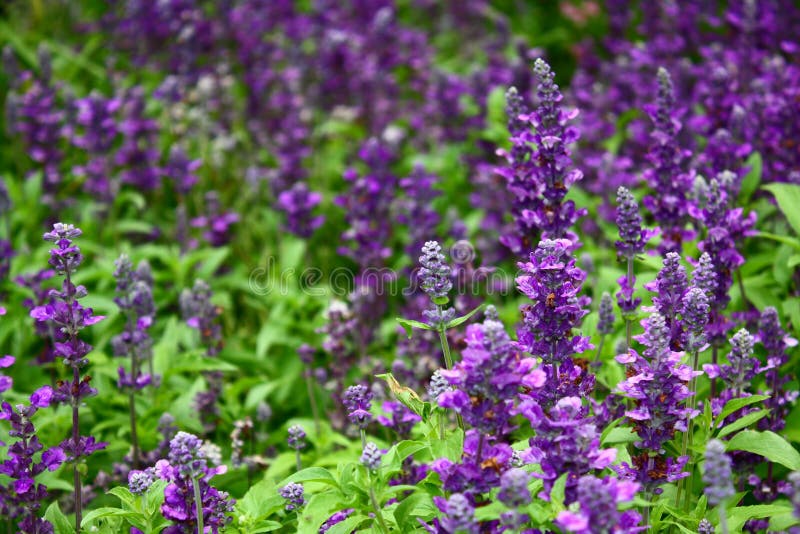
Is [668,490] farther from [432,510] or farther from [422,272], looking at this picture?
[422,272]

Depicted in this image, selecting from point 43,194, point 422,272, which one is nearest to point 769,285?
point 422,272

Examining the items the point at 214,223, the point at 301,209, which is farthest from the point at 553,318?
the point at 214,223

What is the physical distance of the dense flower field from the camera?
10.9 feet

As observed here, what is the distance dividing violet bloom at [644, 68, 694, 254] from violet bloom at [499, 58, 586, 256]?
763 mm

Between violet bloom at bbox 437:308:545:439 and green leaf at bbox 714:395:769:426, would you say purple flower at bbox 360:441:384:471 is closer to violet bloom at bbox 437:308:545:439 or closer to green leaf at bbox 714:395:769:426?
violet bloom at bbox 437:308:545:439

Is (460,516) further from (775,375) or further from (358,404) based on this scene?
(775,375)

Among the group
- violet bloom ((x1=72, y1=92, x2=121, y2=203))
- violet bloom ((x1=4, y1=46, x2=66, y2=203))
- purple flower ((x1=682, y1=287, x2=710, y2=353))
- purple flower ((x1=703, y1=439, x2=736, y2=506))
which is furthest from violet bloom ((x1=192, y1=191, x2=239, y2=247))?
purple flower ((x1=703, y1=439, x2=736, y2=506))

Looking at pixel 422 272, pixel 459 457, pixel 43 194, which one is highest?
pixel 43 194

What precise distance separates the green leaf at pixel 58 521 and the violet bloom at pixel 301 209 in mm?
2964

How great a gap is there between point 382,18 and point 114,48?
2.64 metres

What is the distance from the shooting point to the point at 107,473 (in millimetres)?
4828

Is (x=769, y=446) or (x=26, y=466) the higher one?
(x=26, y=466)

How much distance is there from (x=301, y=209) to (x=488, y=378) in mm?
3742

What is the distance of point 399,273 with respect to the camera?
6539 mm
